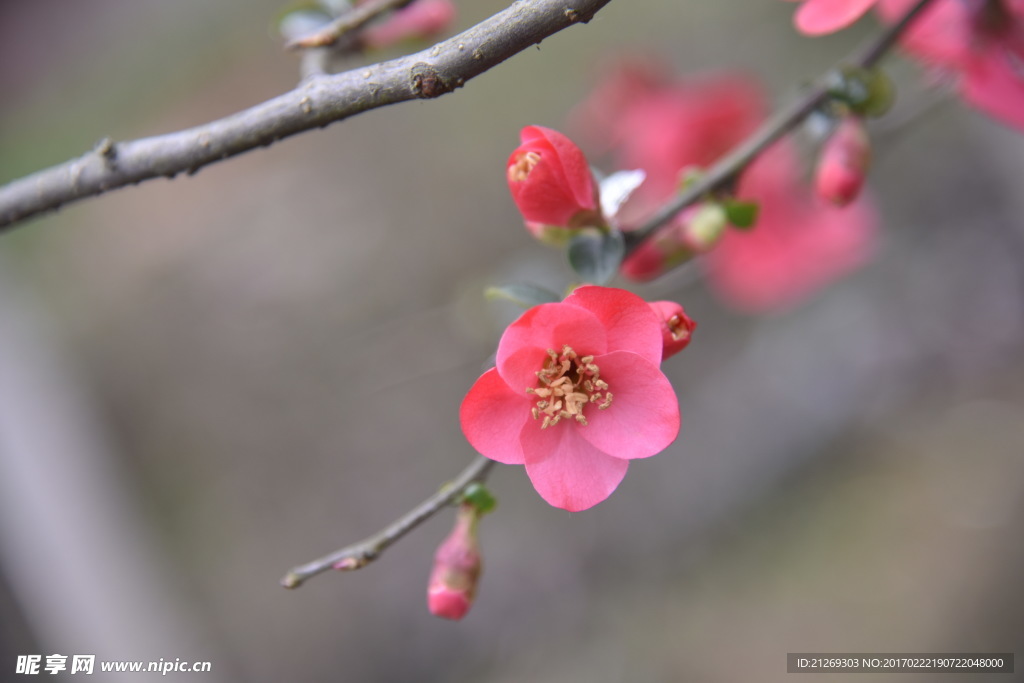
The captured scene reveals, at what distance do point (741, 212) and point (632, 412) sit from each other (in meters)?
0.25

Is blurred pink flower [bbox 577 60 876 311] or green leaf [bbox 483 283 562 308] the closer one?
green leaf [bbox 483 283 562 308]

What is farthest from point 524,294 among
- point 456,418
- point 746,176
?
point 456,418

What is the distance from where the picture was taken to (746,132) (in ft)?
3.53

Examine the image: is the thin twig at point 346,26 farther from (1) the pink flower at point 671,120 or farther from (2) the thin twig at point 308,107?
(1) the pink flower at point 671,120

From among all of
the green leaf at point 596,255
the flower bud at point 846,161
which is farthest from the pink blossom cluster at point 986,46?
the green leaf at point 596,255

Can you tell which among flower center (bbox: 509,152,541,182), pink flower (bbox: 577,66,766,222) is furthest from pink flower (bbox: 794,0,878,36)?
pink flower (bbox: 577,66,766,222)

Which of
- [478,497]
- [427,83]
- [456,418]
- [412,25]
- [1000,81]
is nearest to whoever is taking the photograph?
[427,83]

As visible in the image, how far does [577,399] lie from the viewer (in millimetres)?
452

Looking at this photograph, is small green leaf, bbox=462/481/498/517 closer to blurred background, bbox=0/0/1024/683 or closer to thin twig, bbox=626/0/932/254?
thin twig, bbox=626/0/932/254

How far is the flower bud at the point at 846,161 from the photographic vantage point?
0.59 meters

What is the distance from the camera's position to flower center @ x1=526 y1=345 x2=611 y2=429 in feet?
1.47

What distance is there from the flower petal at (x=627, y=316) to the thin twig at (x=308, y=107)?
0.48 ft

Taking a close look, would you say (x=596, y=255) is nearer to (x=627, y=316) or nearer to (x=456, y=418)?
(x=627, y=316)

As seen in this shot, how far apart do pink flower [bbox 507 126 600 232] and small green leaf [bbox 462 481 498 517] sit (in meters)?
0.21
